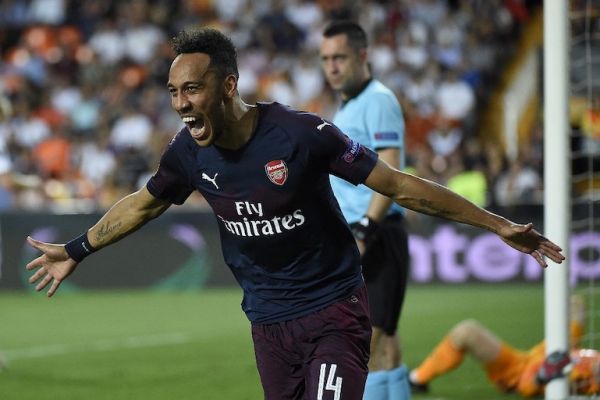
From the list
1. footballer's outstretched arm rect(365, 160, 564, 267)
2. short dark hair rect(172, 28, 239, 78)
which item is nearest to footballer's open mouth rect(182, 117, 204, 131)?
short dark hair rect(172, 28, 239, 78)

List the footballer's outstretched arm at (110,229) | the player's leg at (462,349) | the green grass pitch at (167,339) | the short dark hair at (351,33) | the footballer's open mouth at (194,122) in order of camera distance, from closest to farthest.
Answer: the footballer's open mouth at (194,122), the footballer's outstretched arm at (110,229), the short dark hair at (351,33), the player's leg at (462,349), the green grass pitch at (167,339)

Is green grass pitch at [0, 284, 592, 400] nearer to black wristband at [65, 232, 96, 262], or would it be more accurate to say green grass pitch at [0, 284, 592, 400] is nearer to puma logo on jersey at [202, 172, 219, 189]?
black wristband at [65, 232, 96, 262]

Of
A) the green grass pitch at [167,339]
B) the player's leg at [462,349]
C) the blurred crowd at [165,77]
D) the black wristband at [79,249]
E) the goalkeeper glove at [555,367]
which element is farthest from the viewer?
the blurred crowd at [165,77]

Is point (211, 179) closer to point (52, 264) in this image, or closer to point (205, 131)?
point (205, 131)

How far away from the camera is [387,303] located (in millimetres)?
6105

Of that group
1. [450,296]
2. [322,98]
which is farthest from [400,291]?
[322,98]

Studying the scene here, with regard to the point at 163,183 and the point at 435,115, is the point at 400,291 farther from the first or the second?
the point at 435,115

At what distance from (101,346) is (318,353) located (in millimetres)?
7058

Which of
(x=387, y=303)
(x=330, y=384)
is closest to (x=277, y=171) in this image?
(x=330, y=384)

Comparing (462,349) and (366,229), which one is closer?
(366,229)

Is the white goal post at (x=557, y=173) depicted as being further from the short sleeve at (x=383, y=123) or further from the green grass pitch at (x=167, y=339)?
the short sleeve at (x=383, y=123)

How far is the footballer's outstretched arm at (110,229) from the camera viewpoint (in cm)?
482

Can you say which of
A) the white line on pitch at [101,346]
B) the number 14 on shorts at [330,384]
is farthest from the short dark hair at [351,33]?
the white line on pitch at [101,346]

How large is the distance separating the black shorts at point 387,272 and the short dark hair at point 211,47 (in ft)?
6.53
